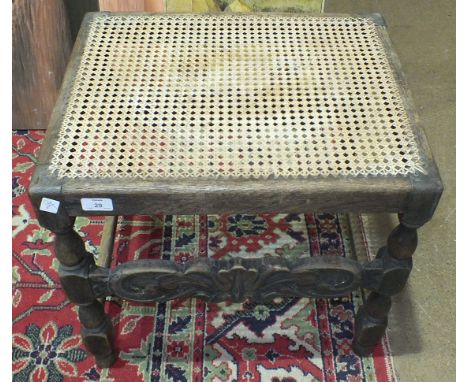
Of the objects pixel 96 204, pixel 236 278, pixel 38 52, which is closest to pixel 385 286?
pixel 236 278

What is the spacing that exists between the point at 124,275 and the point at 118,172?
18 centimetres

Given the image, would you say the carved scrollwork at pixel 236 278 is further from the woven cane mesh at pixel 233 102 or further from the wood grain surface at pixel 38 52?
the wood grain surface at pixel 38 52

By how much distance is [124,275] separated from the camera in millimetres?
929

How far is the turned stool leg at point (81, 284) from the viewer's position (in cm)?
88

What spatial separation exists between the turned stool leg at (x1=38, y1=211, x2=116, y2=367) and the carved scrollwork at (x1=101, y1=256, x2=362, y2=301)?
50mm

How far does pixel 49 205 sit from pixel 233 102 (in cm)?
34

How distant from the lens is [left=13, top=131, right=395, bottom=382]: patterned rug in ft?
3.66

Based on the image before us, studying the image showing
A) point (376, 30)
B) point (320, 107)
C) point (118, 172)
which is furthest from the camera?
point (376, 30)

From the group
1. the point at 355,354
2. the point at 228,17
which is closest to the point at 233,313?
the point at 355,354

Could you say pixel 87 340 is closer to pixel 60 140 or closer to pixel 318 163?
pixel 60 140

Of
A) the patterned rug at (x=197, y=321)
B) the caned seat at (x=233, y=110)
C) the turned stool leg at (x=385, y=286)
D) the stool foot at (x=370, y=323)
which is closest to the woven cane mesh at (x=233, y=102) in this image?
the caned seat at (x=233, y=110)

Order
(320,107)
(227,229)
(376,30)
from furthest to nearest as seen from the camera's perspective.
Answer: (227,229)
(376,30)
(320,107)

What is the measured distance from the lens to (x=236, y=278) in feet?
3.07

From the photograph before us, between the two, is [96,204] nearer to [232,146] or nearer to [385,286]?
[232,146]
